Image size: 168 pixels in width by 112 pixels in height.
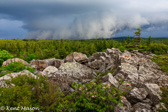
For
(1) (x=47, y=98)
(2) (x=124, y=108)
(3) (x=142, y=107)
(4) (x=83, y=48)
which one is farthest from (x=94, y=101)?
(4) (x=83, y=48)

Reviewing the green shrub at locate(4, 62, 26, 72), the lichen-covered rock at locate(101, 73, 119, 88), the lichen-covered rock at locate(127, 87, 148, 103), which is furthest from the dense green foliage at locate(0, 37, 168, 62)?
the lichen-covered rock at locate(127, 87, 148, 103)

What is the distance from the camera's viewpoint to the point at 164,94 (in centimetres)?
1100

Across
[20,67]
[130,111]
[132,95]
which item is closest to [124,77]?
[132,95]

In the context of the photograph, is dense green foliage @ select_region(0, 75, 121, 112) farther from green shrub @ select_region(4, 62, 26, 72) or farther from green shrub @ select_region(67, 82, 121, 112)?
green shrub @ select_region(4, 62, 26, 72)

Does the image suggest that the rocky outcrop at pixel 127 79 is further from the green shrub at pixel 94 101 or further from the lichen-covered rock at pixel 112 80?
the green shrub at pixel 94 101

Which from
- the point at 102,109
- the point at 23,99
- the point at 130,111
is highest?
the point at 23,99

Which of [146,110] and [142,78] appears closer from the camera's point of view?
[146,110]

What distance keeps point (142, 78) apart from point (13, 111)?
15887mm

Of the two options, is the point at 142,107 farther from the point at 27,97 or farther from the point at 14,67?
the point at 14,67

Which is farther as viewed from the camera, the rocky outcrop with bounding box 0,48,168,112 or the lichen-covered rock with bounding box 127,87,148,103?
the lichen-covered rock with bounding box 127,87,148,103

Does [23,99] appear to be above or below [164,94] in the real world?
above

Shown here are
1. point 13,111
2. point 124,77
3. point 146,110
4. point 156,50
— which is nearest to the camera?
point 13,111

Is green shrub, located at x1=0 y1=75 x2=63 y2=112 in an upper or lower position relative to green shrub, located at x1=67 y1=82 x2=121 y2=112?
upper

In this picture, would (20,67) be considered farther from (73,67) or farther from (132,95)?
(132,95)
